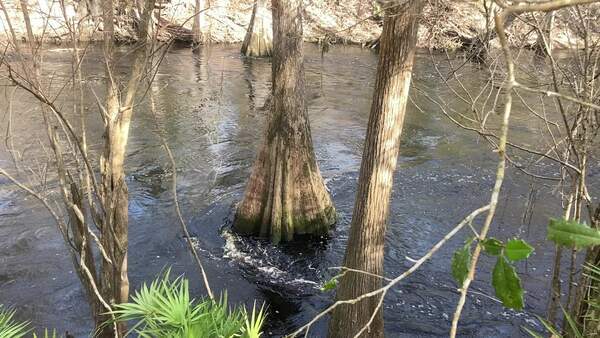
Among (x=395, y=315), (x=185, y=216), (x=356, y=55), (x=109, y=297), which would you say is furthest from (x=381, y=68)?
(x=356, y=55)

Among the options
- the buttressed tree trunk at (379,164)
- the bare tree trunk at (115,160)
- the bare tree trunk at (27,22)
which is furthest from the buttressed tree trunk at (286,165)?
the bare tree trunk at (27,22)

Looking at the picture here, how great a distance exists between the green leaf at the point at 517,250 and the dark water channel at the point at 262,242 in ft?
13.1

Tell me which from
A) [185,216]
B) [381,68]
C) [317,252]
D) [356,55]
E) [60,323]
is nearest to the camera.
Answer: [381,68]

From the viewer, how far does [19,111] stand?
12461 millimetres

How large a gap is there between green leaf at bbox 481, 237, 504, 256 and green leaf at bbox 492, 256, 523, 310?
0.8 inches

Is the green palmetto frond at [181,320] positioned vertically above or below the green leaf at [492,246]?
below

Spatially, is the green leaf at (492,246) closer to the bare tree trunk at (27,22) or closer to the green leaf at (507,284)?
the green leaf at (507,284)

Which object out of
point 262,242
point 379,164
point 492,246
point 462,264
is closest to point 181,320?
point 379,164

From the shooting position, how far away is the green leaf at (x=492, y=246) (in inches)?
52.8

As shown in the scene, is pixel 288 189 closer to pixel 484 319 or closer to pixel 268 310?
pixel 268 310

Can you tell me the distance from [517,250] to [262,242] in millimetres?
6394

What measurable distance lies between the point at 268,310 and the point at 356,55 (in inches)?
738

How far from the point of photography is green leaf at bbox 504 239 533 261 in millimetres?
1311

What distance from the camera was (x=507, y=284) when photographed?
1348mm
